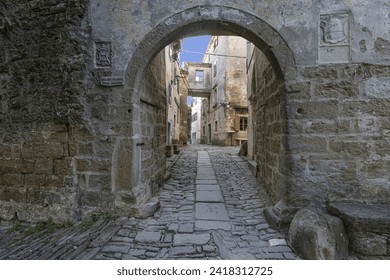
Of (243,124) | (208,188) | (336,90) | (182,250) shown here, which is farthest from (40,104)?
(243,124)

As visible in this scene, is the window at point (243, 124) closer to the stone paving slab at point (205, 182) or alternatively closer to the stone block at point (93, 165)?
the stone paving slab at point (205, 182)

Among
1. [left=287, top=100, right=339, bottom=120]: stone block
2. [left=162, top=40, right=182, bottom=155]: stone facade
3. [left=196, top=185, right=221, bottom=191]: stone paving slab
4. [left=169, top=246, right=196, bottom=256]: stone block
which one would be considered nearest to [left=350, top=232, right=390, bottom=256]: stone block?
[left=287, top=100, right=339, bottom=120]: stone block

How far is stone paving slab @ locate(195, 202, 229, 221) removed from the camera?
9.83 feet

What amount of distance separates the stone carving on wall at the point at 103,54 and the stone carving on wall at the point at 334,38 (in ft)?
8.43

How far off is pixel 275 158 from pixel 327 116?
34.6 inches

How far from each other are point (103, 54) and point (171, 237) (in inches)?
94.0

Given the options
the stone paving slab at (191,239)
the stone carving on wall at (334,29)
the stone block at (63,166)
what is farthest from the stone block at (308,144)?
the stone block at (63,166)

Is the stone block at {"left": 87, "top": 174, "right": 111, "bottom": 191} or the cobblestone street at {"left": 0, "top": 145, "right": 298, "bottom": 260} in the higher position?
the stone block at {"left": 87, "top": 174, "right": 111, "bottom": 191}

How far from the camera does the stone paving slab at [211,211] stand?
2996 mm

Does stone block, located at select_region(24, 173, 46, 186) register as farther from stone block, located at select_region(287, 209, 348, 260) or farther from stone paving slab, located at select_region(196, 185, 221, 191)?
stone block, located at select_region(287, 209, 348, 260)

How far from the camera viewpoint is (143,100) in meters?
3.22

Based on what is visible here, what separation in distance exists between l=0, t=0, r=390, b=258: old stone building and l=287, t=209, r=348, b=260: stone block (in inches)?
3.7

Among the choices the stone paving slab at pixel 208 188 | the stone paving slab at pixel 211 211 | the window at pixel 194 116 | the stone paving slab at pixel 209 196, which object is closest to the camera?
the stone paving slab at pixel 211 211

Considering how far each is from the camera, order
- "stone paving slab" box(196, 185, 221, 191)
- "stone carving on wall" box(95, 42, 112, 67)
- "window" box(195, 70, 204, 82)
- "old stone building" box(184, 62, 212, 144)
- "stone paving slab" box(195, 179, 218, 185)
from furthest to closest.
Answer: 1. "window" box(195, 70, 204, 82)
2. "old stone building" box(184, 62, 212, 144)
3. "stone paving slab" box(195, 179, 218, 185)
4. "stone paving slab" box(196, 185, 221, 191)
5. "stone carving on wall" box(95, 42, 112, 67)
